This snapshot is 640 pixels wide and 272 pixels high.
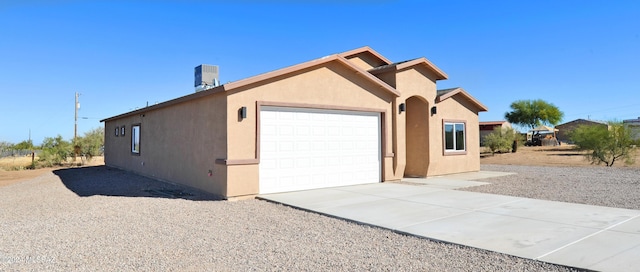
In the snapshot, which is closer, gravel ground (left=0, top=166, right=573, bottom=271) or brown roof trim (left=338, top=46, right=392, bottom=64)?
gravel ground (left=0, top=166, right=573, bottom=271)

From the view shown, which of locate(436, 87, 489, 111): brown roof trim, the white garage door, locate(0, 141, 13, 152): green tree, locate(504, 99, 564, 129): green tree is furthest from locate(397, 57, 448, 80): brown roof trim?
locate(504, 99, 564, 129): green tree

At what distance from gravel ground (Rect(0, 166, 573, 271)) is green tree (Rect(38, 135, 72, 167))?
2113cm

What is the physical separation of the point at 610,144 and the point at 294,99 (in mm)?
19510

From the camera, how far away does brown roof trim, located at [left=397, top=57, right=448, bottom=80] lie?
1299 cm

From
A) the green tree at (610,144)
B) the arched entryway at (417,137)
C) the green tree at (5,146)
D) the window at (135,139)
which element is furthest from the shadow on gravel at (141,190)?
the green tree at (5,146)

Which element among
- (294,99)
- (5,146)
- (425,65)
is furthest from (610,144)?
(5,146)

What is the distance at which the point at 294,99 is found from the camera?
10.3m

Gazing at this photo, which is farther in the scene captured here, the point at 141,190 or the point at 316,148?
the point at 141,190

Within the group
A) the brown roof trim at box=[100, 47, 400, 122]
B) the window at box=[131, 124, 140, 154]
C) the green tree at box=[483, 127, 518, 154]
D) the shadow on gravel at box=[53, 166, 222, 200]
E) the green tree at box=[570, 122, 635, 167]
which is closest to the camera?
the brown roof trim at box=[100, 47, 400, 122]

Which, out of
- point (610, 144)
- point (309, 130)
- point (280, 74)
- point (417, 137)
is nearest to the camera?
point (280, 74)

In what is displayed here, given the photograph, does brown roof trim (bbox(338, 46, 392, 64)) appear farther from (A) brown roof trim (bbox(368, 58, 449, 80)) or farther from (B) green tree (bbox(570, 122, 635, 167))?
(B) green tree (bbox(570, 122, 635, 167))

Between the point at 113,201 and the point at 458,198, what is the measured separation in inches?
323

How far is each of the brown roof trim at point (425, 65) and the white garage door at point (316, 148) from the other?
210 cm

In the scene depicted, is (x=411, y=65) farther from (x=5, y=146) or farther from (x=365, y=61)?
(x=5, y=146)
